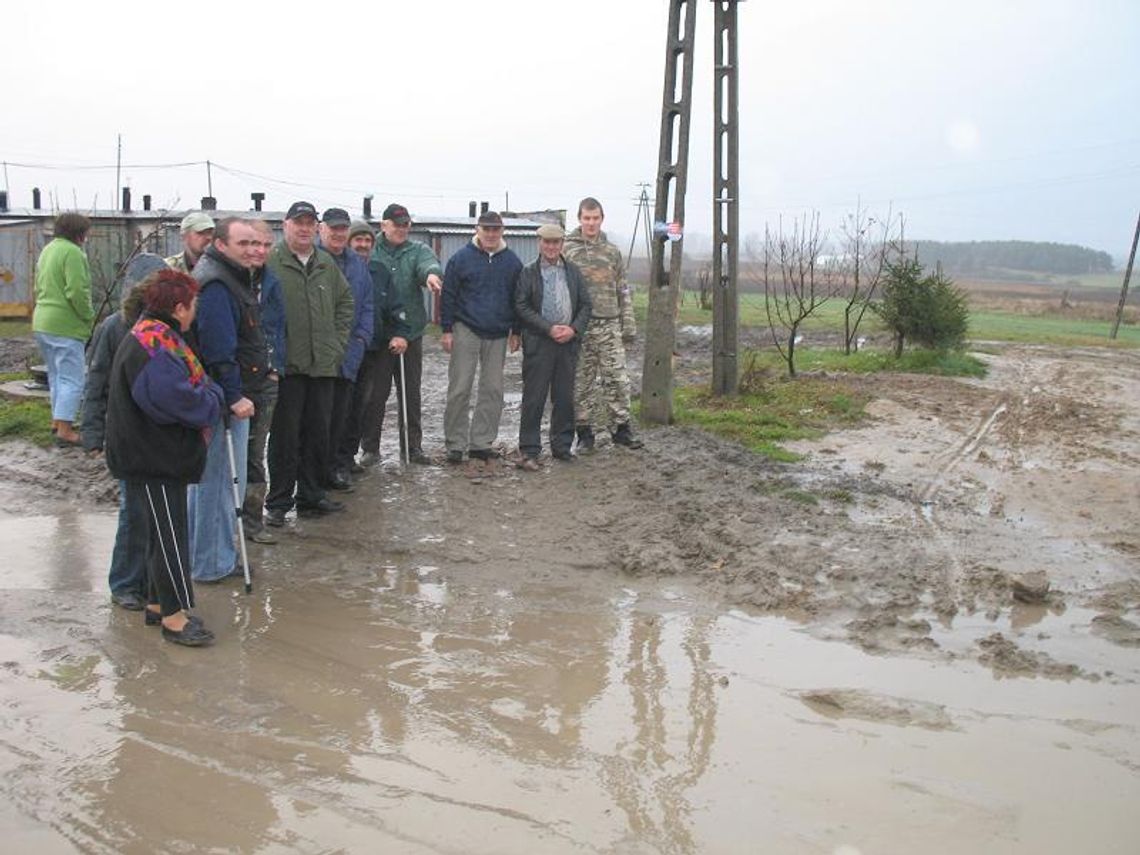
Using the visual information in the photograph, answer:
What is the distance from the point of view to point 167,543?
502 centimetres

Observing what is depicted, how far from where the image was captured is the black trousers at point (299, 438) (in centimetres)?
688

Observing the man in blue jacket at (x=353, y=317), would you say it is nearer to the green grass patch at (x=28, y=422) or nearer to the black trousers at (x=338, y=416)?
the black trousers at (x=338, y=416)

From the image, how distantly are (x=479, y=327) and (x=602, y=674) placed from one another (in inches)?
157

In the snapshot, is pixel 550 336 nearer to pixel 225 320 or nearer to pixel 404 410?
pixel 404 410

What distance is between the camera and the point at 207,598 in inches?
222

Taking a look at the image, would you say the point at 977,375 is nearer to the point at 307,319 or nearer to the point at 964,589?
the point at 964,589

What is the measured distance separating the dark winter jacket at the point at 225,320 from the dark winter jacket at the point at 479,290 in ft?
7.93

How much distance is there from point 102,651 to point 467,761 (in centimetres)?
204

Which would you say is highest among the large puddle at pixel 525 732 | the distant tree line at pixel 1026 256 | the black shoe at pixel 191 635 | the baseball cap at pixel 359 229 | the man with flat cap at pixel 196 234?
the distant tree line at pixel 1026 256

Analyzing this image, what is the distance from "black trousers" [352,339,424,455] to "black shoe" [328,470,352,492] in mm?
514

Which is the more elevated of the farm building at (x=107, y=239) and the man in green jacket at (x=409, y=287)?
the farm building at (x=107, y=239)

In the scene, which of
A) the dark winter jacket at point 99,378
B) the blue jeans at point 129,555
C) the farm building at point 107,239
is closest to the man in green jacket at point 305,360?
the dark winter jacket at point 99,378

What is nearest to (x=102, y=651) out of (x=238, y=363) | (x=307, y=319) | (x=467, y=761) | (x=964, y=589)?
(x=238, y=363)

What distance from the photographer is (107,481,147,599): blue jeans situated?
17.7 feet
